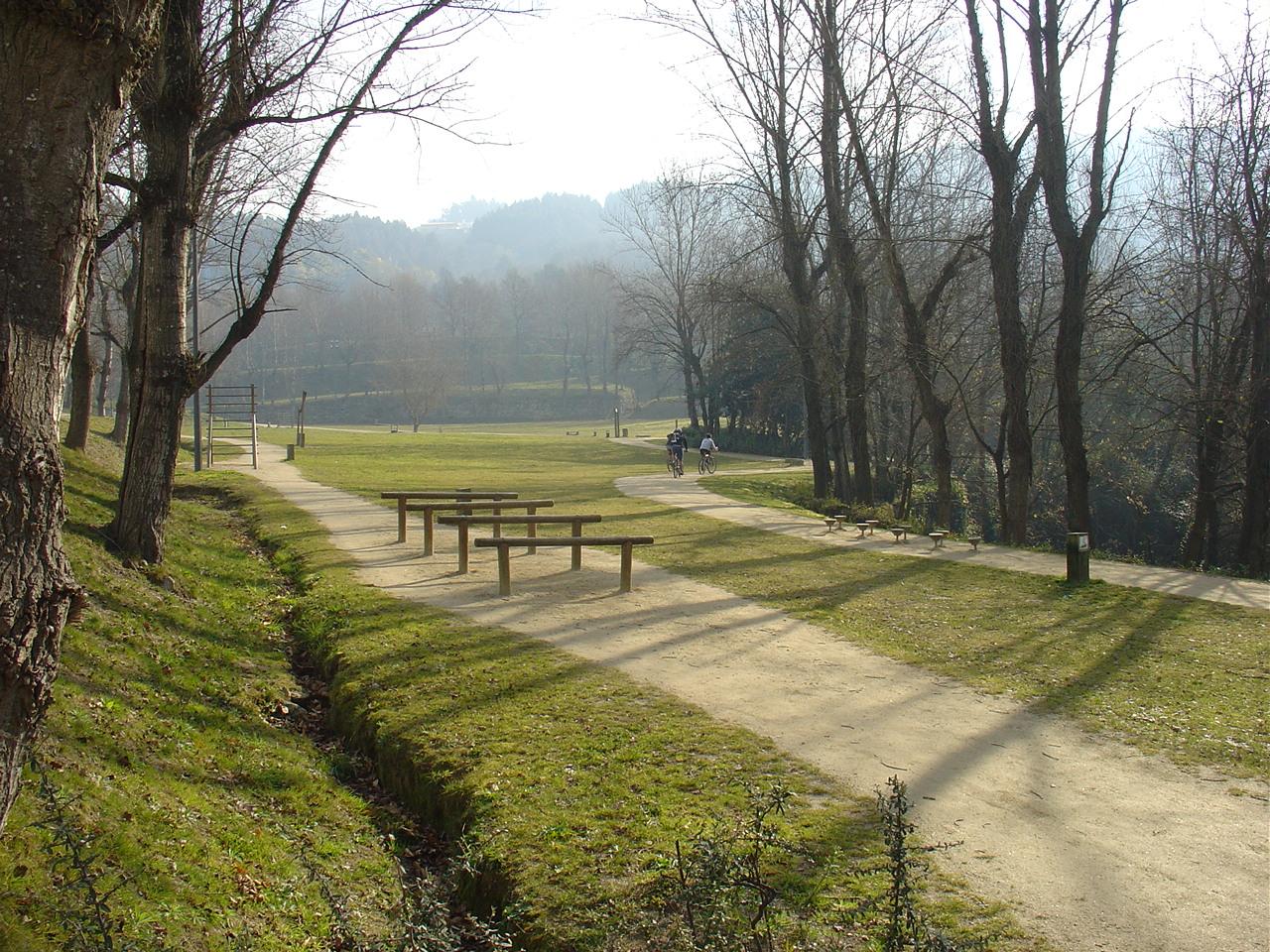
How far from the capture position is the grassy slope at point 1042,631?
6969 millimetres

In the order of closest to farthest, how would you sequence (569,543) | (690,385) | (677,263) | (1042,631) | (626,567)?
(1042,631), (569,543), (626,567), (677,263), (690,385)

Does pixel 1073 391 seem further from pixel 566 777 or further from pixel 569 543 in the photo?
pixel 566 777

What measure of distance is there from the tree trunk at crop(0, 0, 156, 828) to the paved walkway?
1216cm

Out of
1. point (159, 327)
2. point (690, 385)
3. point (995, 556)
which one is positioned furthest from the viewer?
point (690, 385)

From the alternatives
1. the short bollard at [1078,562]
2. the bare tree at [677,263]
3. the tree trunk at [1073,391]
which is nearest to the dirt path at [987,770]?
the short bollard at [1078,562]

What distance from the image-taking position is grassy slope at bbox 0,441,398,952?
12.7ft

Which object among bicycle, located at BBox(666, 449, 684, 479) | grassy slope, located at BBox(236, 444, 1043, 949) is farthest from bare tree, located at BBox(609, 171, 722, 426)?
grassy slope, located at BBox(236, 444, 1043, 949)

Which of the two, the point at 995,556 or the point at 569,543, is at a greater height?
the point at 569,543

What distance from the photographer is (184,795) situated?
508 cm

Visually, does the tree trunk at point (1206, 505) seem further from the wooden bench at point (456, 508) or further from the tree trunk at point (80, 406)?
the tree trunk at point (80, 406)

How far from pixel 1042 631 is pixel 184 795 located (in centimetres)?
787

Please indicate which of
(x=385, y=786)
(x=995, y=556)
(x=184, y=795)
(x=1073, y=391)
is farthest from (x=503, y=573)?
(x=1073, y=391)

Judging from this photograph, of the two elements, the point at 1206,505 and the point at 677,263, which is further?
the point at 677,263

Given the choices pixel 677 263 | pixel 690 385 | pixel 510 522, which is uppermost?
pixel 677 263
